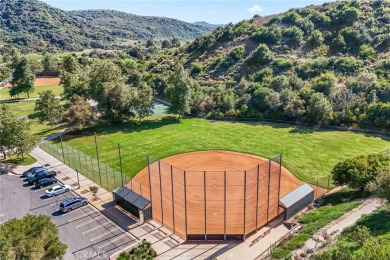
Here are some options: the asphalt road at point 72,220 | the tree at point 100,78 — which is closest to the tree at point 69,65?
the tree at point 100,78

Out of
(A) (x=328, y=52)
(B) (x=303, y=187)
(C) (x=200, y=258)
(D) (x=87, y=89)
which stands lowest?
(C) (x=200, y=258)

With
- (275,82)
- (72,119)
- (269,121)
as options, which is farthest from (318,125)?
(72,119)

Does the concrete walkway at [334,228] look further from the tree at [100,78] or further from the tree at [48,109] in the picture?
the tree at [48,109]

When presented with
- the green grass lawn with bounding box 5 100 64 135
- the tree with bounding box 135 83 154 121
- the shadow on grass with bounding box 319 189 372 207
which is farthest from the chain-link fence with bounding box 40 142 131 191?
the shadow on grass with bounding box 319 189 372 207

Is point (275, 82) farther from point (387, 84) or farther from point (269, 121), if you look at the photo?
point (387, 84)

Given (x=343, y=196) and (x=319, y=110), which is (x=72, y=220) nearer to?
(x=343, y=196)

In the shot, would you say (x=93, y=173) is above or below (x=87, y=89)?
below

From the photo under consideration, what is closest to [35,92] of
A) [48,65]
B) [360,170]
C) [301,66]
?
[48,65]
